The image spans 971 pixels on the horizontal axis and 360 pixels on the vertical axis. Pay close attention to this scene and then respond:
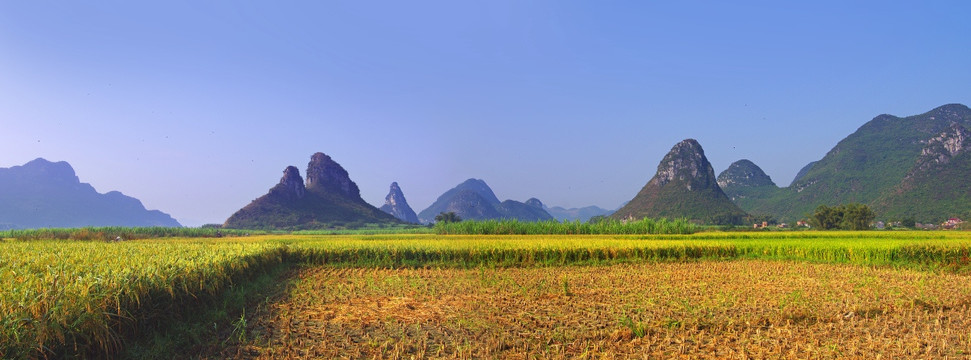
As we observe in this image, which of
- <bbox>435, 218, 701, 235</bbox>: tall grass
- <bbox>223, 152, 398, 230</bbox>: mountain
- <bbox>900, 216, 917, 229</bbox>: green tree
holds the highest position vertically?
<bbox>223, 152, 398, 230</bbox>: mountain

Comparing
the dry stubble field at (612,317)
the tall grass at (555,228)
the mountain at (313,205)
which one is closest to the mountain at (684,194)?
the tall grass at (555,228)

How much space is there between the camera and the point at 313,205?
95.8 meters

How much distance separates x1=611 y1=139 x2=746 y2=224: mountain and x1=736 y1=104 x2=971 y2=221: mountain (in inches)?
489

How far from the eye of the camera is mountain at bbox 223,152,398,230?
82562 mm

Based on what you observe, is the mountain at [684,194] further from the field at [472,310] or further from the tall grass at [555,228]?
the field at [472,310]

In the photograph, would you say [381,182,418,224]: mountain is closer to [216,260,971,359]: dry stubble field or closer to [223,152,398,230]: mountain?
[223,152,398,230]: mountain

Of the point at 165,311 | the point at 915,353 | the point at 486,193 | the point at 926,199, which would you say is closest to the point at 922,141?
the point at 926,199

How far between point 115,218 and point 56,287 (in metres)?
195

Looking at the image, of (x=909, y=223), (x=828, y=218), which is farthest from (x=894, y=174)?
(x=828, y=218)

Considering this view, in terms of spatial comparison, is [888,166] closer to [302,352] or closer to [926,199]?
[926,199]

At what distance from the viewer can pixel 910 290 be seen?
1027cm

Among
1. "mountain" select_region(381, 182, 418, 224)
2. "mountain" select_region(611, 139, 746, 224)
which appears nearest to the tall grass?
"mountain" select_region(611, 139, 746, 224)

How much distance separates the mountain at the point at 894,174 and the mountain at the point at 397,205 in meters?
95.0

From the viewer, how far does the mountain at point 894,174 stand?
67500mm
